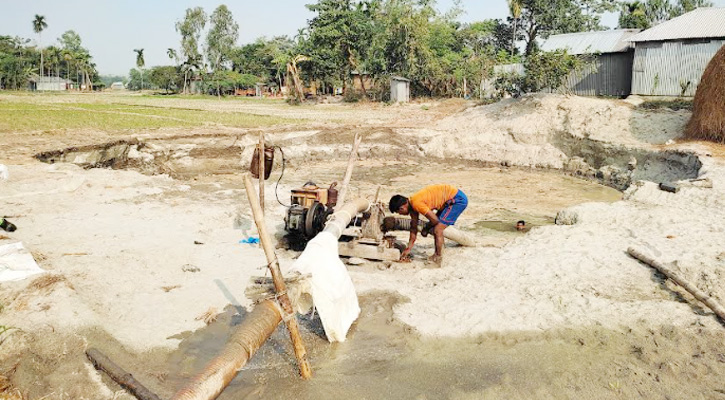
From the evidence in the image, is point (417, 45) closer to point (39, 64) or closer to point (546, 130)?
point (546, 130)

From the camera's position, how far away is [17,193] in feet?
32.6

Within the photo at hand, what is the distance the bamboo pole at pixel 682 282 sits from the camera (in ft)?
18.0

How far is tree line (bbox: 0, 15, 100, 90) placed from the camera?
184 feet

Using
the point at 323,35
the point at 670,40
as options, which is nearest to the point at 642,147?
the point at 670,40

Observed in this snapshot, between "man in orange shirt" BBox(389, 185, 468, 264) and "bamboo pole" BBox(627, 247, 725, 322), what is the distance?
2470mm

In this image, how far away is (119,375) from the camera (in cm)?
440

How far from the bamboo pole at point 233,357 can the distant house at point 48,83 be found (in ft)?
228

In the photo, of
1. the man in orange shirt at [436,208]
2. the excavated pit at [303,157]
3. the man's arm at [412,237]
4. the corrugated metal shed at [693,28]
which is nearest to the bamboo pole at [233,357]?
the man in orange shirt at [436,208]

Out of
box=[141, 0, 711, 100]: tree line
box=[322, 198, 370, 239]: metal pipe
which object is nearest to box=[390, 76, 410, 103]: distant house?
box=[141, 0, 711, 100]: tree line

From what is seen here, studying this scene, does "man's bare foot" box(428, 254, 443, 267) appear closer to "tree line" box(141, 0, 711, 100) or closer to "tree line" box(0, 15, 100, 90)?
"tree line" box(141, 0, 711, 100)

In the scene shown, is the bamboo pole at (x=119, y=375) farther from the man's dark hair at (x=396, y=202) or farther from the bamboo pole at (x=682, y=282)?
the bamboo pole at (x=682, y=282)

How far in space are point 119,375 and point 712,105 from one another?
1632cm

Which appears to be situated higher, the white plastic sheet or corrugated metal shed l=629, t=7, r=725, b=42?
corrugated metal shed l=629, t=7, r=725, b=42

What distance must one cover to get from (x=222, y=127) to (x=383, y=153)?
250 inches
